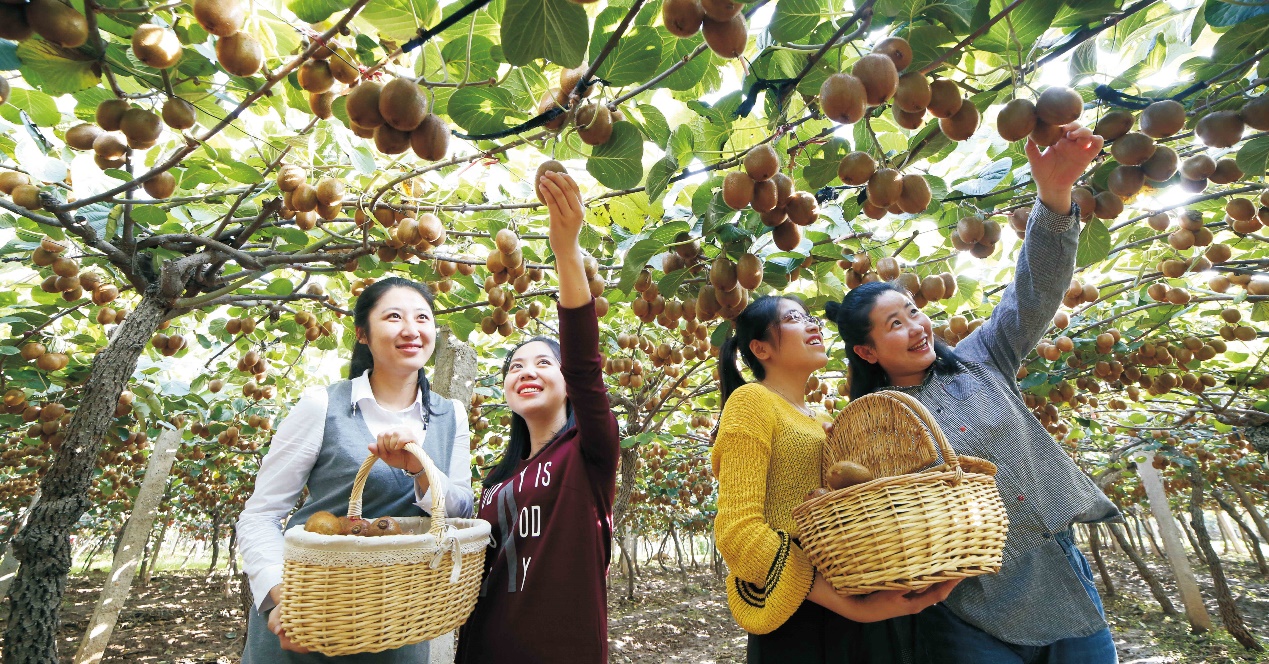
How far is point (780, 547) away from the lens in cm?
148

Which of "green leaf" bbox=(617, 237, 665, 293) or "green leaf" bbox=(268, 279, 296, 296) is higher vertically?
"green leaf" bbox=(268, 279, 296, 296)

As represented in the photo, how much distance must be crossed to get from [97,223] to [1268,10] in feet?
11.1

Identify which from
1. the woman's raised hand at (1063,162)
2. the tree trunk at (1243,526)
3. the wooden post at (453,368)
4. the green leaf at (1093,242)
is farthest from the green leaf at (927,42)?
the tree trunk at (1243,526)

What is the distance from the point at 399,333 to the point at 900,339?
144 cm

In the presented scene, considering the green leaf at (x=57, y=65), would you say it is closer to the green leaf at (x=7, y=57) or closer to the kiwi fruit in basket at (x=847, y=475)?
the green leaf at (x=7, y=57)

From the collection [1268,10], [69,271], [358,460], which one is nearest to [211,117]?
[358,460]

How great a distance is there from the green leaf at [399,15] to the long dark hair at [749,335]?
1.18 metres

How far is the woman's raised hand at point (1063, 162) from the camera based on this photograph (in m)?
1.43

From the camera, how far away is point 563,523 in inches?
64.5

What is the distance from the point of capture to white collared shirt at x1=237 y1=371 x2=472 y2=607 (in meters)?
1.60

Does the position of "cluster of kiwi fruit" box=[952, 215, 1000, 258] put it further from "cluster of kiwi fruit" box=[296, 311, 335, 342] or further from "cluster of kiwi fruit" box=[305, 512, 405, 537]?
"cluster of kiwi fruit" box=[296, 311, 335, 342]

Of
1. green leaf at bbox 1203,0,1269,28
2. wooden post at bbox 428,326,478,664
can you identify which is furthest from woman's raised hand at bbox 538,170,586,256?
wooden post at bbox 428,326,478,664

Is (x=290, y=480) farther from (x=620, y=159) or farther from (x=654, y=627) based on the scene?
(x=654, y=627)

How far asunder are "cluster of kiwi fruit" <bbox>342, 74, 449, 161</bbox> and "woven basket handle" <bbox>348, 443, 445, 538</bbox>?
0.68 metres
